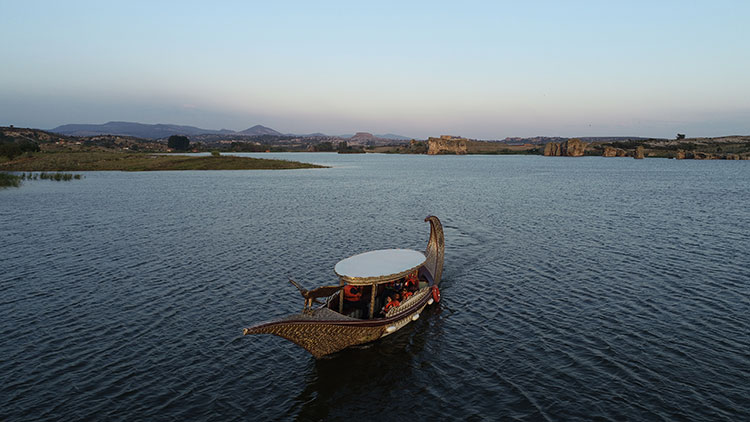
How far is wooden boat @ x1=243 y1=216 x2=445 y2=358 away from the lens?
20.3 meters

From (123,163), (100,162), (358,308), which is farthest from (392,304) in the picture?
(100,162)

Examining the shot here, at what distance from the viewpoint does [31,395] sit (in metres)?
18.4

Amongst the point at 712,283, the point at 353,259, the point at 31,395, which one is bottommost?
the point at 31,395

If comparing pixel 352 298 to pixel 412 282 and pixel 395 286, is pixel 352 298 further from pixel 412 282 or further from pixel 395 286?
pixel 412 282

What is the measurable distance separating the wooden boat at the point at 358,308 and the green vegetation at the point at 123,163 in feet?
486

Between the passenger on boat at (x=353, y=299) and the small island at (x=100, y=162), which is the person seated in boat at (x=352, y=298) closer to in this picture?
the passenger on boat at (x=353, y=299)

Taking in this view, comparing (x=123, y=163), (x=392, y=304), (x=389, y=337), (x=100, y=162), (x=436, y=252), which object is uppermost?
(x=100, y=162)

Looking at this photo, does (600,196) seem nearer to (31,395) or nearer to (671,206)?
(671,206)

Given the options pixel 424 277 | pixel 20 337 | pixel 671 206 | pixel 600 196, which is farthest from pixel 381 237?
pixel 600 196

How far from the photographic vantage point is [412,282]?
2820 cm

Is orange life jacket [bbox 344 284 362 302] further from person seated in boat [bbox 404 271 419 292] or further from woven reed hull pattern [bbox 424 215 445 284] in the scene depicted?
woven reed hull pattern [bbox 424 215 445 284]

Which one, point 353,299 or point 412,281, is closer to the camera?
point 353,299

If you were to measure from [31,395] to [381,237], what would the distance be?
35.1 metres

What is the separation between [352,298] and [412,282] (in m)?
5.14
